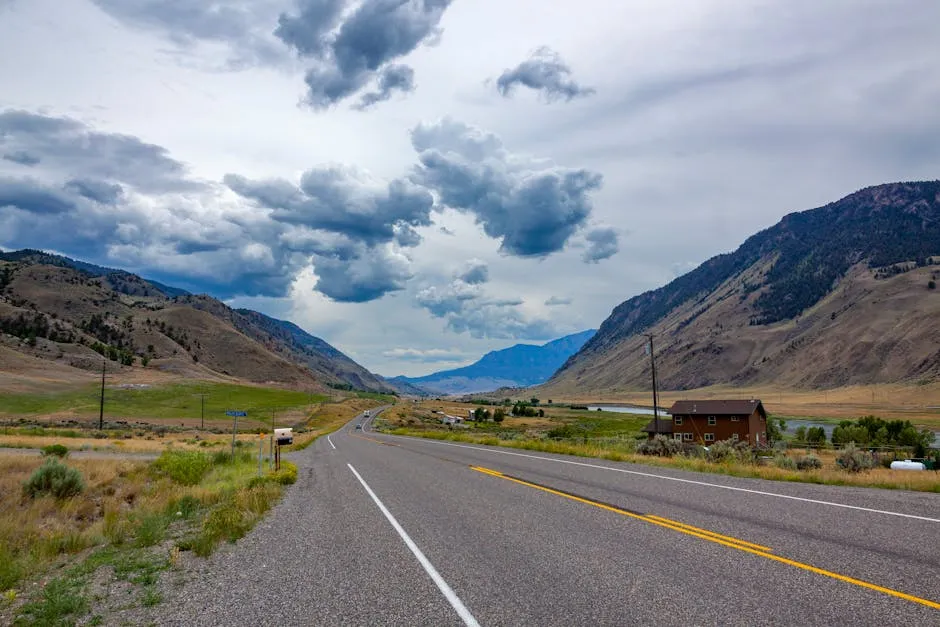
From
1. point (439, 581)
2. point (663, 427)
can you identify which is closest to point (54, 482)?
point (439, 581)

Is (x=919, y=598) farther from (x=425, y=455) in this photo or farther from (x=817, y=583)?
(x=425, y=455)

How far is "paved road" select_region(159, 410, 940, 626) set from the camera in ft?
20.0

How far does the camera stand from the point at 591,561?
7859 mm

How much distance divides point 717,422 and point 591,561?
73.3m

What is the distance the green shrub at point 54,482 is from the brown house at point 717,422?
207 feet

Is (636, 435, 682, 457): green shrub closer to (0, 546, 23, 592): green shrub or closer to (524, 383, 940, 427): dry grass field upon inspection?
(0, 546, 23, 592): green shrub

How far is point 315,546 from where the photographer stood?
9961mm

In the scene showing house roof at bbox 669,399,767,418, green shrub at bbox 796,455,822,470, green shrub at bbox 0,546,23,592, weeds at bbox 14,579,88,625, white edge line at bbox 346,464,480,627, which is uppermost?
white edge line at bbox 346,464,480,627

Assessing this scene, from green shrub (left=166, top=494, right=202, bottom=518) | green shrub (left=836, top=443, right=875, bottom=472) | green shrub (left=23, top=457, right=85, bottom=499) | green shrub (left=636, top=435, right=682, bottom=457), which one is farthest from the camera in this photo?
green shrub (left=636, top=435, right=682, bottom=457)

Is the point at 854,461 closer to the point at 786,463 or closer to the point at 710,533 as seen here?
the point at 786,463

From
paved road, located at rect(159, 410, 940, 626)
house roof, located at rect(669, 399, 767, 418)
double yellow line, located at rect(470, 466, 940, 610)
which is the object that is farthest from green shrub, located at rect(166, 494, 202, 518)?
house roof, located at rect(669, 399, 767, 418)

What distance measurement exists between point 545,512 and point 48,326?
20849 cm

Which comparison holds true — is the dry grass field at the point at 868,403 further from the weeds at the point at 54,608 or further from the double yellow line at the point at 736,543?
the weeds at the point at 54,608

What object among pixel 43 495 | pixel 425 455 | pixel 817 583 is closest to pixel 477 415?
pixel 425 455
